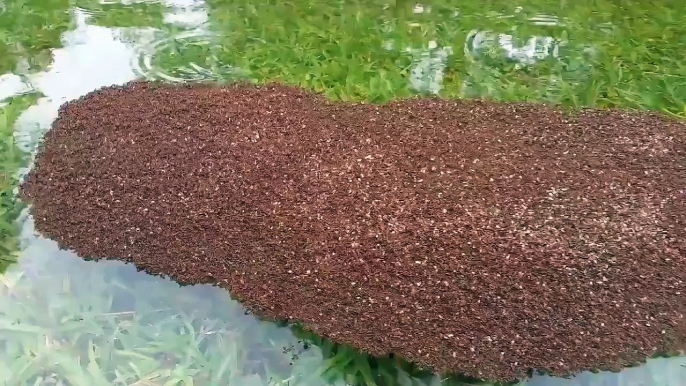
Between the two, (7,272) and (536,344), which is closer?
(536,344)

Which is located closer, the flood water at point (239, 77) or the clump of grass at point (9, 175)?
the flood water at point (239, 77)

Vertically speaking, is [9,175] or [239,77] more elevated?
[239,77]

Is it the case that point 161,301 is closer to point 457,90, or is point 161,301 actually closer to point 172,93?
point 172,93

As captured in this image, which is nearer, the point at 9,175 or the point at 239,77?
the point at 9,175

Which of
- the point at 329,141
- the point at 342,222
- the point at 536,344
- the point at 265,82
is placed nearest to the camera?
the point at 536,344

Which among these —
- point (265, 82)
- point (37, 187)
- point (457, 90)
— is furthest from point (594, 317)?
point (37, 187)

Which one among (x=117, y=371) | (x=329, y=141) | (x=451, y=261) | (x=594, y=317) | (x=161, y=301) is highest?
(x=329, y=141)

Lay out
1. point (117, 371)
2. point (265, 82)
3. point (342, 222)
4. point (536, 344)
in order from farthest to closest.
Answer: point (265, 82) → point (117, 371) → point (342, 222) → point (536, 344)

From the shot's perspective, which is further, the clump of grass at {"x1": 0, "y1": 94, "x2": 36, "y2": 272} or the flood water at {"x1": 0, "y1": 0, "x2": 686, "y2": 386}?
the clump of grass at {"x1": 0, "y1": 94, "x2": 36, "y2": 272}
